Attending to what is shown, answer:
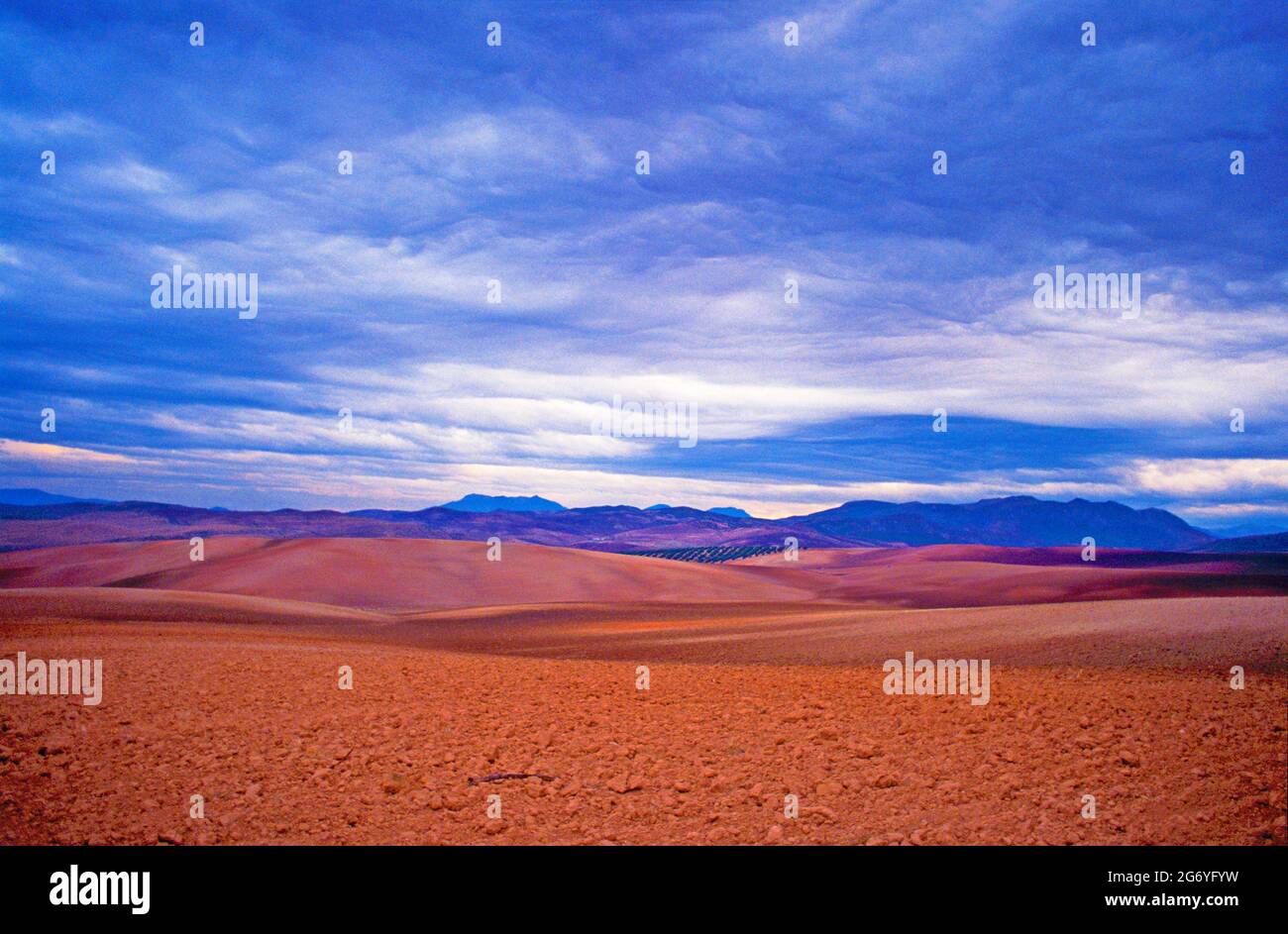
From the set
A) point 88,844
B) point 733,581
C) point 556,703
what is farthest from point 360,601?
point 88,844

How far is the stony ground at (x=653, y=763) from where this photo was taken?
8.94 metres

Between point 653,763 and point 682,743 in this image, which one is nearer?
point 653,763

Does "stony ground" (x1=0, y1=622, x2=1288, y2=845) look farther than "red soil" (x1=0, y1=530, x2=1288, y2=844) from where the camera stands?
No

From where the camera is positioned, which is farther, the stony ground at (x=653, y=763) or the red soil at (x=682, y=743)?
the red soil at (x=682, y=743)

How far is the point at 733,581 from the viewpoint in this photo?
88.9m

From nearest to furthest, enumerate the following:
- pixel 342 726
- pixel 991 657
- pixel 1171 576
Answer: pixel 342 726 → pixel 991 657 → pixel 1171 576

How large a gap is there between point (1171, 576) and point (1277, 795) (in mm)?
67865

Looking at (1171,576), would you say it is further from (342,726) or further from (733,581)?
(342,726)

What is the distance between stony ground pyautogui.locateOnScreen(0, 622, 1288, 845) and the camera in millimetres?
8938

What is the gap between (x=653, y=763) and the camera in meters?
11.1

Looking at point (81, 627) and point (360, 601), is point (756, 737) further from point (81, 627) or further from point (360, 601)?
point (360, 601)
